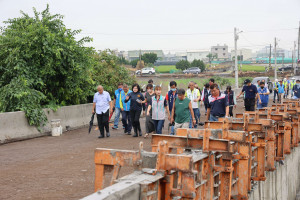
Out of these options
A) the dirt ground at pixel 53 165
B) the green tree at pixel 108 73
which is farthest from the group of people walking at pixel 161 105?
the green tree at pixel 108 73

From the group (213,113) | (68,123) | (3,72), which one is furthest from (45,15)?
(213,113)

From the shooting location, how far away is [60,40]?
1612cm

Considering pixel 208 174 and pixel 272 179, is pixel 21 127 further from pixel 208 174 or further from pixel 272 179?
pixel 208 174

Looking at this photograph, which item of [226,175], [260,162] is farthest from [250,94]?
[226,175]

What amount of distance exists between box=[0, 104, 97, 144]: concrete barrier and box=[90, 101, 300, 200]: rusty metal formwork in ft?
24.1

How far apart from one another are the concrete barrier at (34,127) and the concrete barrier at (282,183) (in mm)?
7739

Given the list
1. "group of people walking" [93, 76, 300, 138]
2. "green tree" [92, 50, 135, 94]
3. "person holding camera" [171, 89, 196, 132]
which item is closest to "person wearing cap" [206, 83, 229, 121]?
"group of people walking" [93, 76, 300, 138]

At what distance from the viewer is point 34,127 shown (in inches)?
561

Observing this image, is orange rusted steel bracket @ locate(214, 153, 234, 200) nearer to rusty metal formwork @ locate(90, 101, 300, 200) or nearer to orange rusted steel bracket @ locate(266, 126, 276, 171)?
rusty metal formwork @ locate(90, 101, 300, 200)

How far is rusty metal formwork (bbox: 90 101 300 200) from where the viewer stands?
15.6ft

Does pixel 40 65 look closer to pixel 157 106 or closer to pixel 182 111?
pixel 157 106

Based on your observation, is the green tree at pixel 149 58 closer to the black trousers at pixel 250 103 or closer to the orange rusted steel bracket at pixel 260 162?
the black trousers at pixel 250 103

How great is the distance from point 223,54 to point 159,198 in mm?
199228

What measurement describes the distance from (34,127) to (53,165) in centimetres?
492
